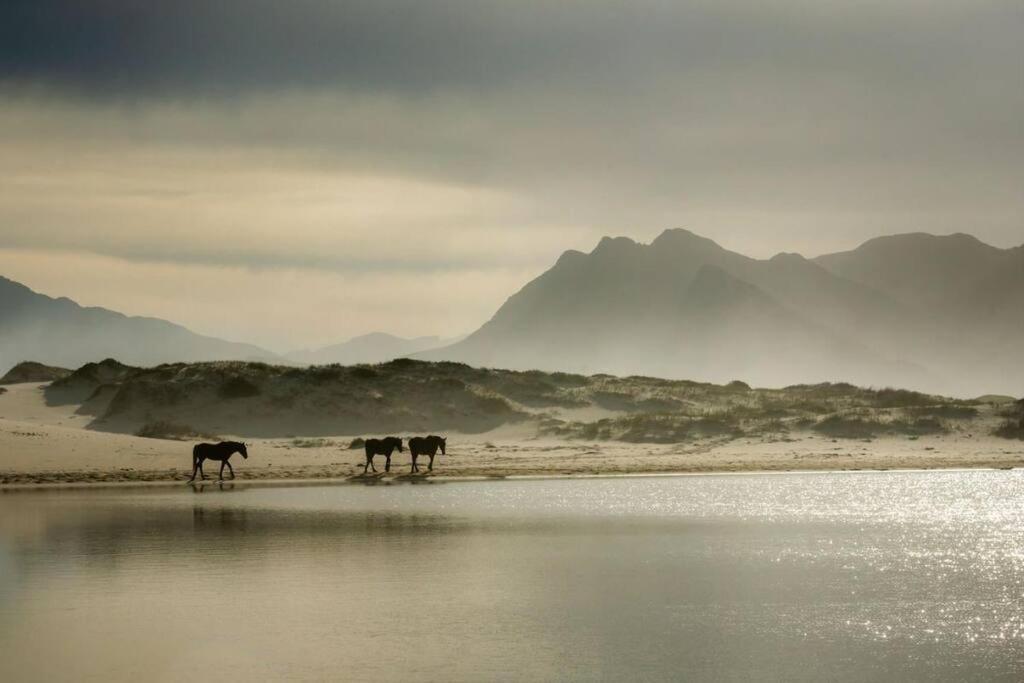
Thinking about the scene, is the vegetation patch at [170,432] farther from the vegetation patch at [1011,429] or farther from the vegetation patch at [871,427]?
the vegetation patch at [1011,429]

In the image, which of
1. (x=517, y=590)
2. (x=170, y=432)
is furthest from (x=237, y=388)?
(x=517, y=590)

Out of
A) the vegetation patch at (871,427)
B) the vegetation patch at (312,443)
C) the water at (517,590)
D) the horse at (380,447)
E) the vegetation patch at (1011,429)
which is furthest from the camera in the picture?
the vegetation patch at (312,443)

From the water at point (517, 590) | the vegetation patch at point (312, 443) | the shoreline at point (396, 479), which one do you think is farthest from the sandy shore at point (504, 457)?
the water at point (517, 590)

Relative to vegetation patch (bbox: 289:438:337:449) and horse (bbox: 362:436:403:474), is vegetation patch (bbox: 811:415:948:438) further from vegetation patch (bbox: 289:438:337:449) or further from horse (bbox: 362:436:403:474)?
vegetation patch (bbox: 289:438:337:449)

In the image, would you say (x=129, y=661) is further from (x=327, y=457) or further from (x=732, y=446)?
(x=732, y=446)

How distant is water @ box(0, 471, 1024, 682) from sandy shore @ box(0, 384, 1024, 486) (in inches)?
486

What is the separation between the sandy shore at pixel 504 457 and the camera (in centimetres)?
4750

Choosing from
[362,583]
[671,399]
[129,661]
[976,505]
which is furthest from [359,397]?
[129,661]

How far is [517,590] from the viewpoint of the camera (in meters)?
20.1

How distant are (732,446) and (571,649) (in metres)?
45.4

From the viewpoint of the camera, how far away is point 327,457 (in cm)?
5531

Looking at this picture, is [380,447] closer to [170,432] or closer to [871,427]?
[170,432]

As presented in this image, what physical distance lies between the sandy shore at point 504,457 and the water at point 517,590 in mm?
12337

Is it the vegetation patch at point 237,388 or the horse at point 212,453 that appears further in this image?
the vegetation patch at point 237,388
